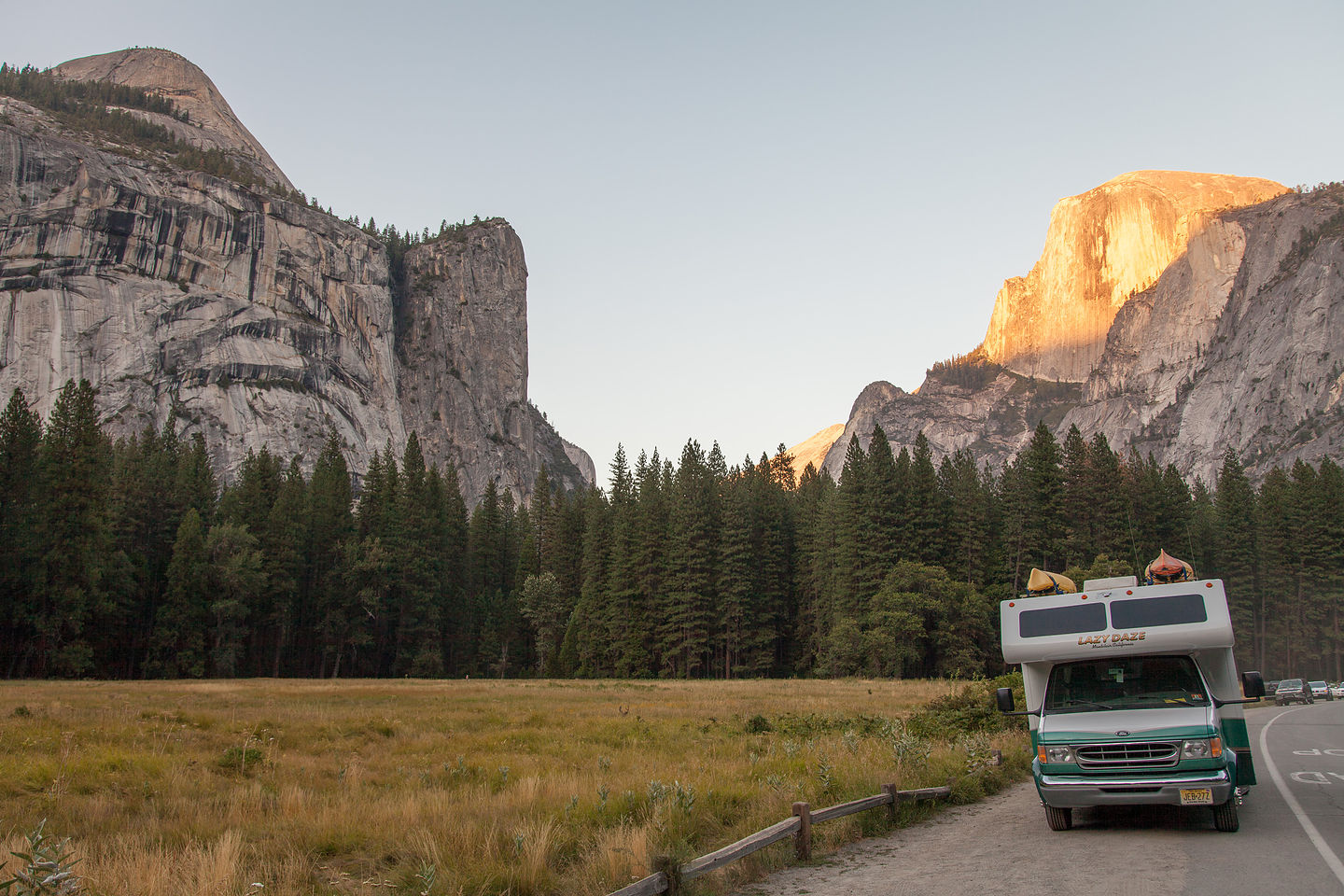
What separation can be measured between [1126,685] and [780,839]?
558cm

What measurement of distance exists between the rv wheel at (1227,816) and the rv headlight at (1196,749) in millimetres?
877

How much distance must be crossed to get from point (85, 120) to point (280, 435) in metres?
91.6

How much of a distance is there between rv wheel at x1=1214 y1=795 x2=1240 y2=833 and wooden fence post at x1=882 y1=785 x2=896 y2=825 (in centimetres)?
400

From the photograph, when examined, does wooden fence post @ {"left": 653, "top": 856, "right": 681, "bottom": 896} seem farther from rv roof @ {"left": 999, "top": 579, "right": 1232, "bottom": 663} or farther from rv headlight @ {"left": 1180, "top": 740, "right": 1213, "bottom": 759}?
rv headlight @ {"left": 1180, "top": 740, "right": 1213, "bottom": 759}

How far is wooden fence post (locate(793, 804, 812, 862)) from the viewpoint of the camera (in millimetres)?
9531

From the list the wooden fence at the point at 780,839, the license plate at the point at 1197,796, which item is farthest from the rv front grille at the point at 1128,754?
the wooden fence at the point at 780,839

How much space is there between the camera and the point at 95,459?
2206 inches

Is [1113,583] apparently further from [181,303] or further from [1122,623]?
[181,303]

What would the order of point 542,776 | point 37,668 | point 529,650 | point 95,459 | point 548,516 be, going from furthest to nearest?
point 548,516 < point 529,650 < point 95,459 < point 37,668 < point 542,776

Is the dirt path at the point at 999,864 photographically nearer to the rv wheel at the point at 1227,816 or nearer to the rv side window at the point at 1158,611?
the rv wheel at the point at 1227,816

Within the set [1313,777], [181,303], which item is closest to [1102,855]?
[1313,777]

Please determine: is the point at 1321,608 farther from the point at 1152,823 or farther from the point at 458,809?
the point at 458,809

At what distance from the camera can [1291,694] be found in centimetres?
4738

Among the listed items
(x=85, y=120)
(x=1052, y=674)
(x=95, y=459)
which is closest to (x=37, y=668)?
(x=95, y=459)
